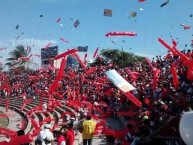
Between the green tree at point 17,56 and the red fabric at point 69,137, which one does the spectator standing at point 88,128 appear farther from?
the green tree at point 17,56

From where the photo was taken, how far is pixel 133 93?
1625 centimetres

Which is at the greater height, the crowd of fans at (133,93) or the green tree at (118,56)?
the green tree at (118,56)

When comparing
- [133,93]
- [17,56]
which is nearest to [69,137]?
[133,93]

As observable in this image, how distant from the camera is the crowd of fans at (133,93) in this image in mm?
10091

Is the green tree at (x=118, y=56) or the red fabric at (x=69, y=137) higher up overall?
the green tree at (x=118, y=56)

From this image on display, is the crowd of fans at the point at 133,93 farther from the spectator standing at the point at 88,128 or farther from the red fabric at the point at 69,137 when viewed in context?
the spectator standing at the point at 88,128

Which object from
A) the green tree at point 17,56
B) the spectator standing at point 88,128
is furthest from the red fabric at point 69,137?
the green tree at point 17,56

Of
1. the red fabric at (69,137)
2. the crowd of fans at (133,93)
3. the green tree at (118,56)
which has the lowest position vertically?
the red fabric at (69,137)

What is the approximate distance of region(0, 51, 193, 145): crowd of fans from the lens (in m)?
10.1

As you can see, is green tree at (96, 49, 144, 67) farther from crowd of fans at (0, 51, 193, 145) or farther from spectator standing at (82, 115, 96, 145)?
spectator standing at (82, 115, 96, 145)

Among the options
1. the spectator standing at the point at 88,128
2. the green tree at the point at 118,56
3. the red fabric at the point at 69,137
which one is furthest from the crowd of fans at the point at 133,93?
the green tree at the point at 118,56

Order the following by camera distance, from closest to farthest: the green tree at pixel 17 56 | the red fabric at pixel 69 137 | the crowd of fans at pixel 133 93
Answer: the red fabric at pixel 69 137
the crowd of fans at pixel 133 93
the green tree at pixel 17 56

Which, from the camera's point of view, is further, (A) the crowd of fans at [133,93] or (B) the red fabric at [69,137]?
(A) the crowd of fans at [133,93]

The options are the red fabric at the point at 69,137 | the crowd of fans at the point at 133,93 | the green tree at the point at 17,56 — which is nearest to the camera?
the red fabric at the point at 69,137
